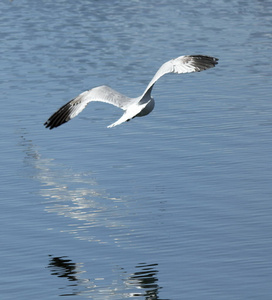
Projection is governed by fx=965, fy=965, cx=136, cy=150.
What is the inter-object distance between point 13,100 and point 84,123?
3701 millimetres

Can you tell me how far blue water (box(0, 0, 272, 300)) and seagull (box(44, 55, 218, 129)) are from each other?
158 centimetres

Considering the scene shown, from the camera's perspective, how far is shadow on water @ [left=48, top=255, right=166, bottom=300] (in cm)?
1522

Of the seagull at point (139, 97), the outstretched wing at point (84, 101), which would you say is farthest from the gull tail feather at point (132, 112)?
the outstretched wing at point (84, 101)

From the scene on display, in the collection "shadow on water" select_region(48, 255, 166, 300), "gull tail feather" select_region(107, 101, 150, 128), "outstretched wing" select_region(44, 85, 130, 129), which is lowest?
"shadow on water" select_region(48, 255, 166, 300)

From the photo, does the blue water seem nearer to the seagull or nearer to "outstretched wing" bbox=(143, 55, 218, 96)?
the seagull

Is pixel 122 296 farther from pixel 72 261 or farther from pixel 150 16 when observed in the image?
pixel 150 16

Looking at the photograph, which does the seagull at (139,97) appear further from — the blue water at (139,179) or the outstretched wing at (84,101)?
the blue water at (139,179)

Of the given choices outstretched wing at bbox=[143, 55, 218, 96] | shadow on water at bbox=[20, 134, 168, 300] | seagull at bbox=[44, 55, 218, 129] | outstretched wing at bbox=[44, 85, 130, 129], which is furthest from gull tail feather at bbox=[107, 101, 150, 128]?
shadow on water at bbox=[20, 134, 168, 300]

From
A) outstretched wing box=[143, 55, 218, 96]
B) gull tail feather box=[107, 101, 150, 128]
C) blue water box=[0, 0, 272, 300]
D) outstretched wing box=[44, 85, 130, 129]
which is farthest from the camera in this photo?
outstretched wing box=[44, 85, 130, 129]

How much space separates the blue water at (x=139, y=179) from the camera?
52.0 ft

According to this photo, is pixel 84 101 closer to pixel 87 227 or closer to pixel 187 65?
pixel 187 65

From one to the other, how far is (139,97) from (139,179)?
2.37 metres

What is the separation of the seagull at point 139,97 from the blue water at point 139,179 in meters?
1.58

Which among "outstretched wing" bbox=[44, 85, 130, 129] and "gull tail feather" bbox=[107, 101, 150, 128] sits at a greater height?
"gull tail feather" bbox=[107, 101, 150, 128]
